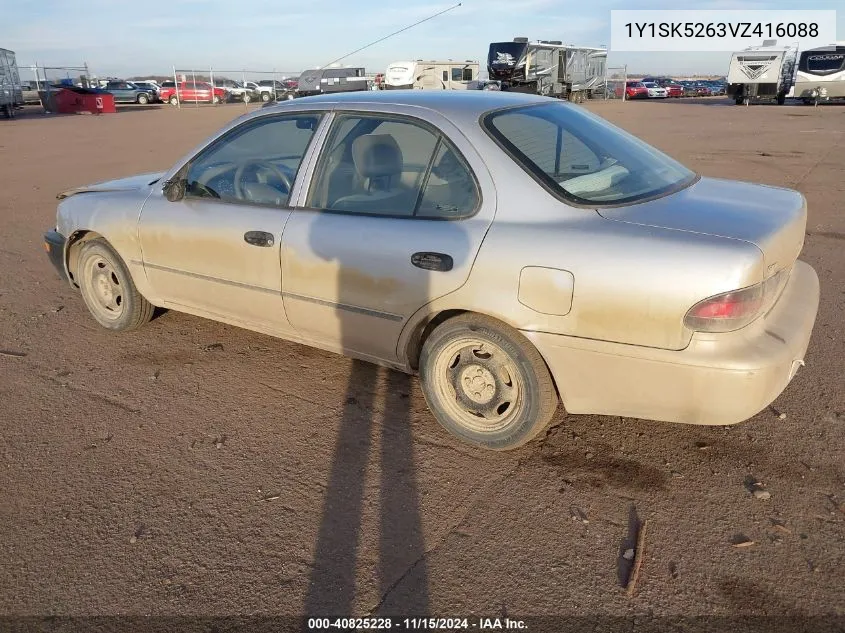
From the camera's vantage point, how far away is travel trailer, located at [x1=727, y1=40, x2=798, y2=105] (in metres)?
36.7

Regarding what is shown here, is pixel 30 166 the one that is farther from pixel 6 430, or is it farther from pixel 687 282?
pixel 687 282

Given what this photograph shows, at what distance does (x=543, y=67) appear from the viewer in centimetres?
3509

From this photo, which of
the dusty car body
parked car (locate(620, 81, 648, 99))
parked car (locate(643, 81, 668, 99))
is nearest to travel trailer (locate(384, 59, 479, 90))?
parked car (locate(620, 81, 648, 99))

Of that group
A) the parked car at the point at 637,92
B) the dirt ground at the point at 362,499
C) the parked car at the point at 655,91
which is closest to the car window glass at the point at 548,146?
the dirt ground at the point at 362,499

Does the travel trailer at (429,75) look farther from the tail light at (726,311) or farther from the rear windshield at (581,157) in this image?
the tail light at (726,311)

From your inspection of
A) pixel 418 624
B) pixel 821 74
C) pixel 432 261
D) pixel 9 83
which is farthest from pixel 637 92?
pixel 418 624

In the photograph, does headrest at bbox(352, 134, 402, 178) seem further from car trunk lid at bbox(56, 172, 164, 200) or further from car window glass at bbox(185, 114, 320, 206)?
car trunk lid at bbox(56, 172, 164, 200)

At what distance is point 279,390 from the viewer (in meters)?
3.97

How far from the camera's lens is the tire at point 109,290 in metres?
4.66

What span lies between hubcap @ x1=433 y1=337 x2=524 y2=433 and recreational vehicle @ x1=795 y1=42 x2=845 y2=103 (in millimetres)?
38431

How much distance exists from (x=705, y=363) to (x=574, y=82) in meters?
40.2

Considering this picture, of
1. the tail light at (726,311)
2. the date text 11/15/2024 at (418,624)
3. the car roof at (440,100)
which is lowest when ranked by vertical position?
the date text 11/15/2024 at (418,624)

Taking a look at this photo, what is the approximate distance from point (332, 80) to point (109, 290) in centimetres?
3631

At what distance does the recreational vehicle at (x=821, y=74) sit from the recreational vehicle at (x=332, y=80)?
22684 millimetres
